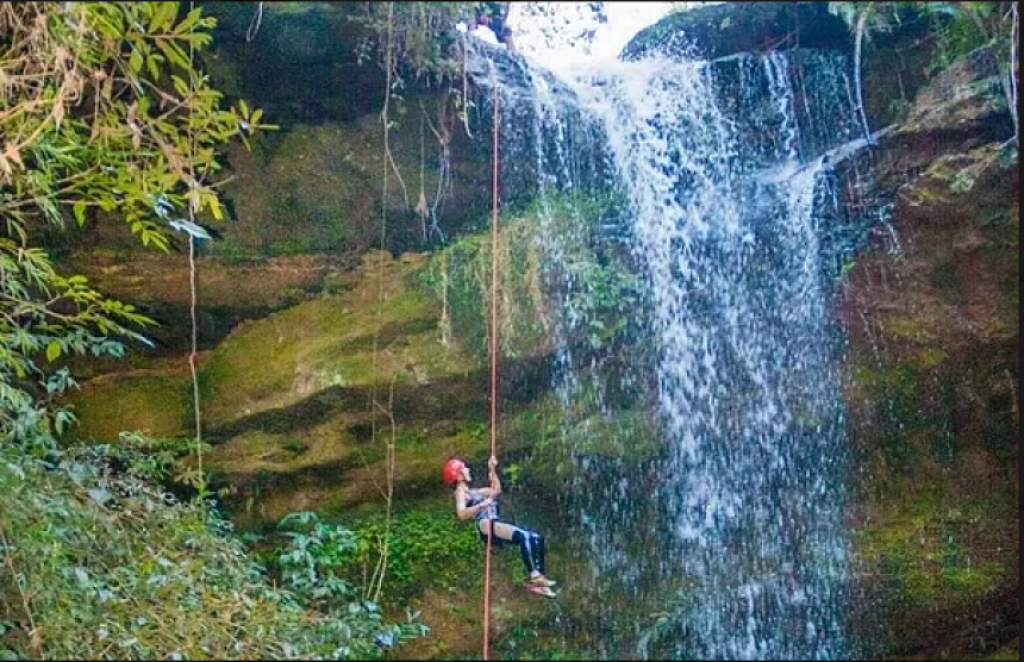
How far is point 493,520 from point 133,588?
1631 mm

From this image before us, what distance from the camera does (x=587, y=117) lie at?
5.70 meters

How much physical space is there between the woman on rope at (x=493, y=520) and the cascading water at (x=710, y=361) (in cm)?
93

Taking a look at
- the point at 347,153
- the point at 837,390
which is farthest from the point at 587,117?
the point at 837,390

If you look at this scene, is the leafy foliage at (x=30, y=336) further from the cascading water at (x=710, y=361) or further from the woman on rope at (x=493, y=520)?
the cascading water at (x=710, y=361)

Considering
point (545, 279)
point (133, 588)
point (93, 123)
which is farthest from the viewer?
point (545, 279)

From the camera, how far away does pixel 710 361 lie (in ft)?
17.6

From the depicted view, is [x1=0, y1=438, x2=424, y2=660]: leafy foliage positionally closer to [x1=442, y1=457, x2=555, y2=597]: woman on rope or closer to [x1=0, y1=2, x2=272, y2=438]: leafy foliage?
[x1=0, y1=2, x2=272, y2=438]: leafy foliage

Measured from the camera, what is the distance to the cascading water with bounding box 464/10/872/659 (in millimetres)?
5129

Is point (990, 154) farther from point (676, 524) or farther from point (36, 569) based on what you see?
point (36, 569)

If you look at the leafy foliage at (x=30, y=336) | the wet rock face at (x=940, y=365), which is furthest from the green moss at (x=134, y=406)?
the wet rock face at (x=940, y=365)

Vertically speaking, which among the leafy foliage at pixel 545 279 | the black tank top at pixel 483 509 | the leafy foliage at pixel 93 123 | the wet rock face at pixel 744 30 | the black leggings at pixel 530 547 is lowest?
the black leggings at pixel 530 547

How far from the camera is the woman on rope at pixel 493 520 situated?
436cm

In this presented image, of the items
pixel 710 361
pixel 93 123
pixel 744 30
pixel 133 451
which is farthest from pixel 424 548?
pixel 744 30

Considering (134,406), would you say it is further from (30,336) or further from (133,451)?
(30,336)
